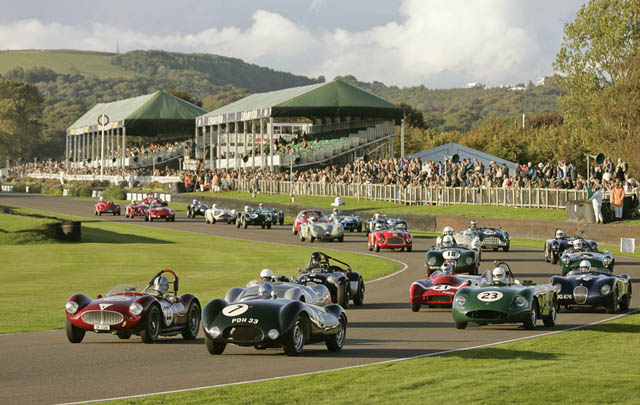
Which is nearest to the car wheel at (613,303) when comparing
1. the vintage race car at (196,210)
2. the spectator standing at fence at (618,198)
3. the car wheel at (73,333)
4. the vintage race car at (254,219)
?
the car wheel at (73,333)

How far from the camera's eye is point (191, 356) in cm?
1520

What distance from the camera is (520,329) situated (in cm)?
1906

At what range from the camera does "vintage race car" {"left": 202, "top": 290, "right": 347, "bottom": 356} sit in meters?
14.6

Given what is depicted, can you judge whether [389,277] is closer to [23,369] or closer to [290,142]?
[23,369]

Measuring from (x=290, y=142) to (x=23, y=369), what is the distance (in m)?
87.8

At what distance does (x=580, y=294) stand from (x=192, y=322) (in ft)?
29.0

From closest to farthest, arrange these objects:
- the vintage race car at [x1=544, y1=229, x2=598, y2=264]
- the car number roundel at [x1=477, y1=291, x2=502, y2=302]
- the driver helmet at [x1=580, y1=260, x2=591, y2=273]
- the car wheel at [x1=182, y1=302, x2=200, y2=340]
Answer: the car wheel at [x1=182, y1=302, x2=200, y2=340] → the car number roundel at [x1=477, y1=291, x2=502, y2=302] → the driver helmet at [x1=580, y1=260, x2=591, y2=273] → the vintage race car at [x1=544, y1=229, x2=598, y2=264]

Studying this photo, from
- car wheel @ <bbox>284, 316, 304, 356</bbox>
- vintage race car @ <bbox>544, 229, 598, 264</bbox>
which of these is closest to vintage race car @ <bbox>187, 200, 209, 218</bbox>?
vintage race car @ <bbox>544, 229, 598, 264</bbox>

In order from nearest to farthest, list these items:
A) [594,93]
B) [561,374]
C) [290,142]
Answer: [561,374], [594,93], [290,142]

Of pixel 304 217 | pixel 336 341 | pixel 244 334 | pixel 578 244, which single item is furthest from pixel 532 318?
pixel 304 217

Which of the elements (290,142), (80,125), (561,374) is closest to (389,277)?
(561,374)

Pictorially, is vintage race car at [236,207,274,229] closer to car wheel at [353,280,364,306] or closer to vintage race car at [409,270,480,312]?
car wheel at [353,280,364,306]

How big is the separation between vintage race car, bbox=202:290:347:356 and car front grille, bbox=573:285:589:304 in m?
8.37

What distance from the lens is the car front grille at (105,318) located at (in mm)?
16234
